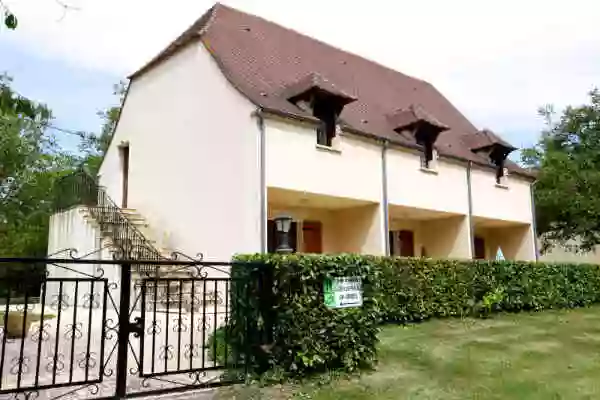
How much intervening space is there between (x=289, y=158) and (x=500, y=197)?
34.5ft

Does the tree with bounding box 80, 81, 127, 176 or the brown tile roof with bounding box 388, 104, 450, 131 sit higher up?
the tree with bounding box 80, 81, 127, 176

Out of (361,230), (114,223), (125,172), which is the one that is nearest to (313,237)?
(361,230)

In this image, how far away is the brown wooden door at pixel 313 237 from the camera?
17.2 m

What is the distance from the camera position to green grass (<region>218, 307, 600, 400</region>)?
20.3ft

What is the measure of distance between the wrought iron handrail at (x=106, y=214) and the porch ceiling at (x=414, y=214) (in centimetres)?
753

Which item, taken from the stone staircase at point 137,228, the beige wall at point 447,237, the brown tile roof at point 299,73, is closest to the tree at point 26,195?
the stone staircase at point 137,228

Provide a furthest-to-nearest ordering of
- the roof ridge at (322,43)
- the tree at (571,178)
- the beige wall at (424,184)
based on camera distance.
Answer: the tree at (571,178) < the roof ridge at (322,43) < the beige wall at (424,184)

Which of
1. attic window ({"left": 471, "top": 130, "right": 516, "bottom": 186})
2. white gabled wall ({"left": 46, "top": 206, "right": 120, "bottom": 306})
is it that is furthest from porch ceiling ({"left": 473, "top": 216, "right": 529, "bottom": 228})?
white gabled wall ({"left": 46, "top": 206, "right": 120, "bottom": 306})

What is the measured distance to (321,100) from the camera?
14641 millimetres

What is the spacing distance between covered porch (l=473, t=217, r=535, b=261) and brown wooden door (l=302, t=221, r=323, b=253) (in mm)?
6998

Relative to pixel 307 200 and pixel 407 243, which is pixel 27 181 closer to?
pixel 307 200

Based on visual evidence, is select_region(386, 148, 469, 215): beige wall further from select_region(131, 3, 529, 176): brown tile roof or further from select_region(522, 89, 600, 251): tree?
select_region(522, 89, 600, 251): tree

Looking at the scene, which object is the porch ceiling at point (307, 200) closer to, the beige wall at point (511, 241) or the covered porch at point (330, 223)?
the covered porch at point (330, 223)

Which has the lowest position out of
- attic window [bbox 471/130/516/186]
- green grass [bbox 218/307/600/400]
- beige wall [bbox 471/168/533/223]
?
green grass [bbox 218/307/600/400]
